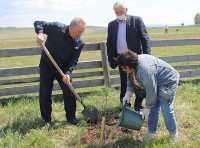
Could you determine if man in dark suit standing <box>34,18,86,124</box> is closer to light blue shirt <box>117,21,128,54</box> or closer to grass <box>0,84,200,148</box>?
grass <box>0,84,200,148</box>

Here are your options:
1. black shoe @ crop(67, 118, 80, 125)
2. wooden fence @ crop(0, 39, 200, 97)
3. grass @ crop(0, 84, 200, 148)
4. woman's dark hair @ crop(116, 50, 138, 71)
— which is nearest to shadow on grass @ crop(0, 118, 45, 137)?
grass @ crop(0, 84, 200, 148)

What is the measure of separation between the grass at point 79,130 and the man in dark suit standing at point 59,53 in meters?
0.42

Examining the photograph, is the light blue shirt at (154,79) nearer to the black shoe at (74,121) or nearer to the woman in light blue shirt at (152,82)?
the woman in light blue shirt at (152,82)

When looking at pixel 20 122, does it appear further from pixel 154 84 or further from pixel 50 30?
pixel 154 84

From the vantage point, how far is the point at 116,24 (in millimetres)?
6859

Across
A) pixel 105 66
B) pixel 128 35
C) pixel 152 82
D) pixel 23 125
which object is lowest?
pixel 23 125

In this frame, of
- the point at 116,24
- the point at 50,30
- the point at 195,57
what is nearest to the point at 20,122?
the point at 50,30

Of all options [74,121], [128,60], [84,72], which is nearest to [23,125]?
[74,121]

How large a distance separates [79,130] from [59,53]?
1253 mm

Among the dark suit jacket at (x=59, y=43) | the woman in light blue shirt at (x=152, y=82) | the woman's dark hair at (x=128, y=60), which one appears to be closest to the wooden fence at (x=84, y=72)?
the dark suit jacket at (x=59, y=43)

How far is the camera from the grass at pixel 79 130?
5.79 m

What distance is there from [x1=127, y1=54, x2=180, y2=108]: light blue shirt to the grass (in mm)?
702

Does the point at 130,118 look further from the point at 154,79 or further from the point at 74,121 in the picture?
the point at 74,121

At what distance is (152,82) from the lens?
16.9 ft
